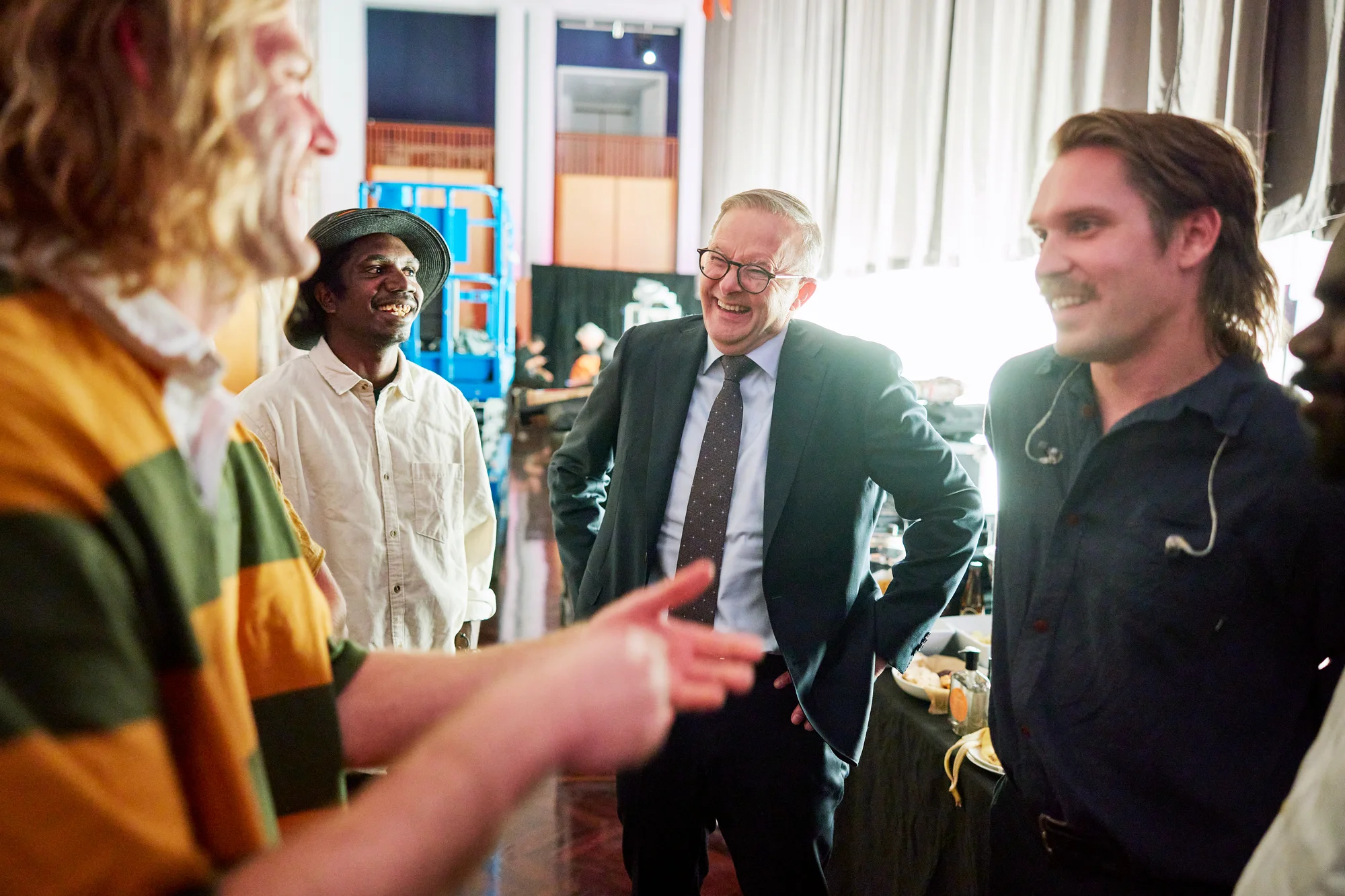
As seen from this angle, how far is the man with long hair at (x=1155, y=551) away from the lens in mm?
1184

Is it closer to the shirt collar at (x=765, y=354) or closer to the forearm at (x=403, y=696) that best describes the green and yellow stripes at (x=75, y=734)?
the forearm at (x=403, y=696)

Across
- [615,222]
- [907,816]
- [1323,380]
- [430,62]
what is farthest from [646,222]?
[1323,380]

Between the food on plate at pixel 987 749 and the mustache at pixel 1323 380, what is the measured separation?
1304mm

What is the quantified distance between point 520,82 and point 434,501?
1251cm

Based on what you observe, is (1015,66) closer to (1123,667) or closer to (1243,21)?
(1243,21)

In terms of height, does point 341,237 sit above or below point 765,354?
above

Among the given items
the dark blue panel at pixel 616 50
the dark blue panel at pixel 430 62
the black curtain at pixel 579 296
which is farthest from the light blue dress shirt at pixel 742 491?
the dark blue panel at pixel 616 50

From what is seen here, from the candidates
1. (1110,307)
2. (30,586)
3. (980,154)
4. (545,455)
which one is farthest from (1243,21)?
(545,455)

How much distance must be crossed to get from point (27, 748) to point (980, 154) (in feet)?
15.2

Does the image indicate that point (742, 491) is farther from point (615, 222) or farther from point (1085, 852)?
point (615, 222)

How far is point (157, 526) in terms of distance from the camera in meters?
0.55

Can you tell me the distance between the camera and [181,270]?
628 mm

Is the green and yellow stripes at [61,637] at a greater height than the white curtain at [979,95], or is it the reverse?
the white curtain at [979,95]

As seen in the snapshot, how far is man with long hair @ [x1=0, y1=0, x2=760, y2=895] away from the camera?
1.57 feet
